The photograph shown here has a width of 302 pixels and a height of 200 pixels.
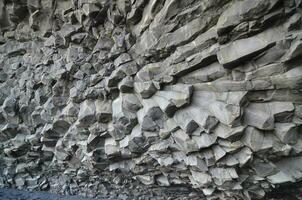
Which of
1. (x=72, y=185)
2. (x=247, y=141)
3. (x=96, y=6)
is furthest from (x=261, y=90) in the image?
(x=72, y=185)

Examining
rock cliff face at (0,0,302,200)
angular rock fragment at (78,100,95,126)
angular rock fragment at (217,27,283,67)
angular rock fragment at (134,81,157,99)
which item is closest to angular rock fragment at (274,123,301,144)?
rock cliff face at (0,0,302,200)

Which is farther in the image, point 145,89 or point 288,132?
point 145,89

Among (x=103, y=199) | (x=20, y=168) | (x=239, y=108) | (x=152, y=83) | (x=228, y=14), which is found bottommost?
(x=103, y=199)

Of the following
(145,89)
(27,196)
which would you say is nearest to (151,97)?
(145,89)

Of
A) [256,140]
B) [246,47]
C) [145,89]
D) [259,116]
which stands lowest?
[256,140]

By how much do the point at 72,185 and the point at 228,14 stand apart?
680 cm

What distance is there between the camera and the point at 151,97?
5902 mm

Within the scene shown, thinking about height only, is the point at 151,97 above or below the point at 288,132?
above

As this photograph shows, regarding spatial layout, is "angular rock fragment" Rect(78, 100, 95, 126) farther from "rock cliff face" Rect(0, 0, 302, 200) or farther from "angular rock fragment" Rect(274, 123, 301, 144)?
"angular rock fragment" Rect(274, 123, 301, 144)

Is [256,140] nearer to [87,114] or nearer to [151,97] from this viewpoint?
[151,97]

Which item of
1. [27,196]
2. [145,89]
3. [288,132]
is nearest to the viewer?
[288,132]

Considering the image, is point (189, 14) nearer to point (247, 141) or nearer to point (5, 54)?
point (247, 141)

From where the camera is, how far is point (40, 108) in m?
8.55

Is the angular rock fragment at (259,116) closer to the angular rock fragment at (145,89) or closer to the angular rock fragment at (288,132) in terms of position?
the angular rock fragment at (288,132)
